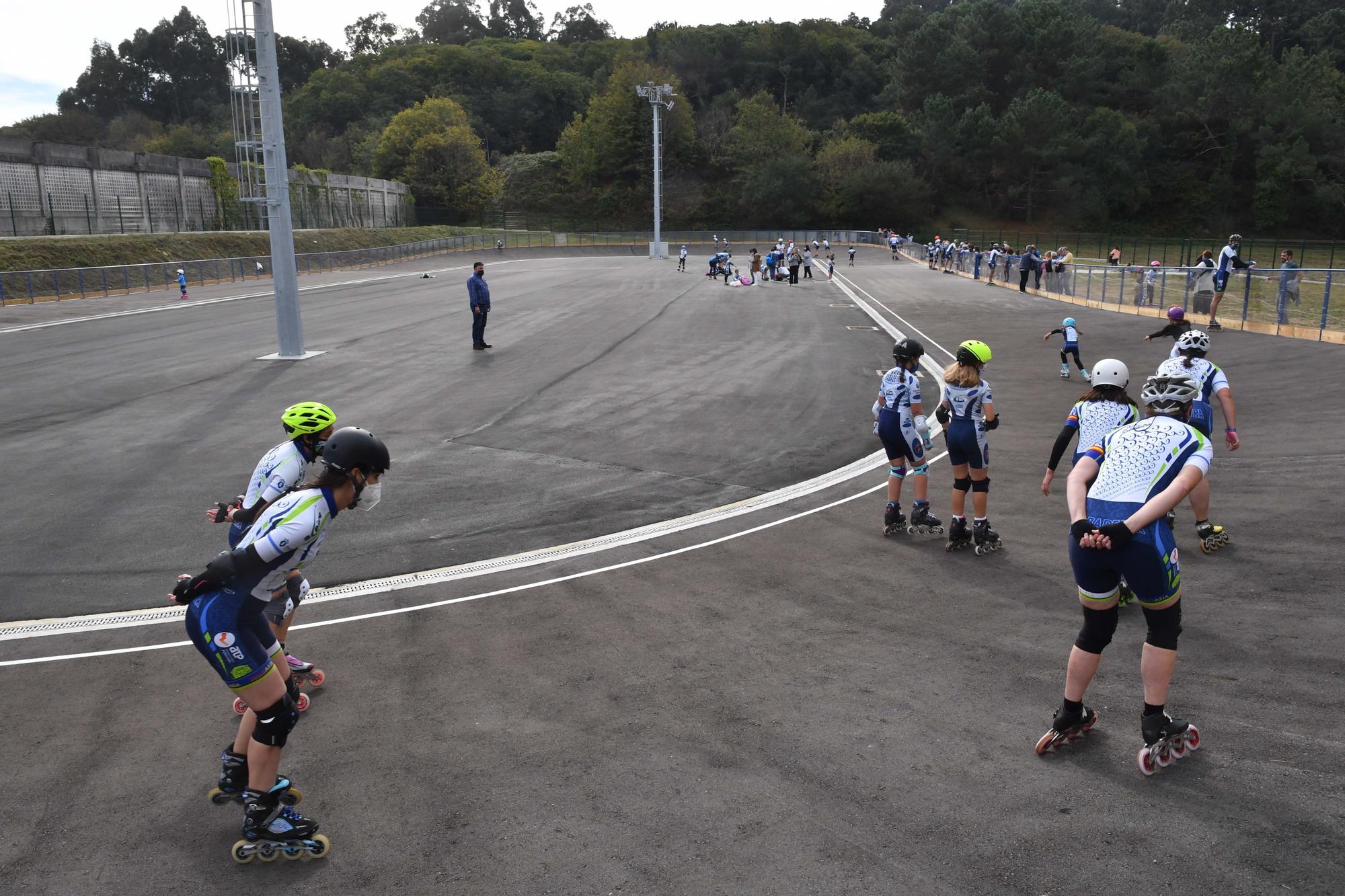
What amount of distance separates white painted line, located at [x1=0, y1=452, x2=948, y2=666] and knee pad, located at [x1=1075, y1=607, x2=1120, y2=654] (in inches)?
184

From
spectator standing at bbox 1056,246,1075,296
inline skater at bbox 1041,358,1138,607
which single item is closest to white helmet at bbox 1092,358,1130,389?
inline skater at bbox 1041,358,1138,607

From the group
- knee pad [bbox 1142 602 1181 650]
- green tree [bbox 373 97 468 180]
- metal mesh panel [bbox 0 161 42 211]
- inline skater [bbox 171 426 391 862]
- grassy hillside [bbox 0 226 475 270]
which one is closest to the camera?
inline skater [bbox 171 426 391 862]

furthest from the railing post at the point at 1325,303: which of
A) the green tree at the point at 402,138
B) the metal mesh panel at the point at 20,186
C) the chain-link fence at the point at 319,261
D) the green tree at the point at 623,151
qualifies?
the green tree at the point at 623,151

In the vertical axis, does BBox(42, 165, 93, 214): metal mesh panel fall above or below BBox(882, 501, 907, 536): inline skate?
Answer: above

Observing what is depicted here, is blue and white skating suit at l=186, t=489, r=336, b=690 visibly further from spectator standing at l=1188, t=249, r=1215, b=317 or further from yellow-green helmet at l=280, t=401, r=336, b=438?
spectator standing at l=1188, t=249, r=1215, b=317

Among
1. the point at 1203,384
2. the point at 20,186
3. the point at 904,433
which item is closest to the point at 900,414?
the point at 904,433

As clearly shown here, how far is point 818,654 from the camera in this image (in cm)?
702

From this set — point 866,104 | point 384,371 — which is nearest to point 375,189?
point 384,371

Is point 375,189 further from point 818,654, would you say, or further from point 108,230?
point 818,654

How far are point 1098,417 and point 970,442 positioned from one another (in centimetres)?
188

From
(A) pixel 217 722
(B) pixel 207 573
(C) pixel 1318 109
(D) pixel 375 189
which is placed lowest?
(A) pixel 217 722

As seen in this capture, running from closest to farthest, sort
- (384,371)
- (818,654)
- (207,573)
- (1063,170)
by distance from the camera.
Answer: (207,573), (818,654), (384,371), (1063,170)

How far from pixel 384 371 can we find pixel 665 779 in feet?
55.5

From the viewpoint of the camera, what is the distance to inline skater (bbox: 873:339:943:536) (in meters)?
9.56
